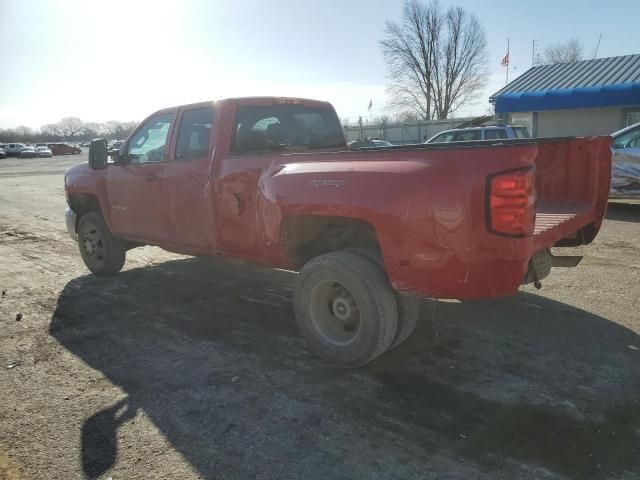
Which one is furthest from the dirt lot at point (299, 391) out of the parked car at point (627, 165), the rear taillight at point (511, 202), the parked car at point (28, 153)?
the parked car at point (28, 153)

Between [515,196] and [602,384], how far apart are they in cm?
147

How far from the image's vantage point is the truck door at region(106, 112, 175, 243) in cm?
505

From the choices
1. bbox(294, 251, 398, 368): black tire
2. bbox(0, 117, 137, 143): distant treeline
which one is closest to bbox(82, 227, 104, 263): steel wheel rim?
bbox(294, 251, 398, 368): black tire

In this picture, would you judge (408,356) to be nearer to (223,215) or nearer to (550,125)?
(223,215)

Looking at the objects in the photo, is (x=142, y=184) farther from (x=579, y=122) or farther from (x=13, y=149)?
(x=13, y=149)

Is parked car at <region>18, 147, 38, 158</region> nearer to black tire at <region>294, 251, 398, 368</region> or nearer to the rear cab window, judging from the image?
the rear cab window

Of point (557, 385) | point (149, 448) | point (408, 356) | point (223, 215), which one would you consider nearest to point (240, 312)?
point (223, 215)

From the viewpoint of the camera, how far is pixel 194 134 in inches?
189

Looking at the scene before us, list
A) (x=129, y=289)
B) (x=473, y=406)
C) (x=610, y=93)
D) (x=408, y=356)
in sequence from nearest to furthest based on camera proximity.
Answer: (x=473, y=406)
(x=408, y=356)
(x=129, y=289)
(x=610, y=93)

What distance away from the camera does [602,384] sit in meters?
3.26

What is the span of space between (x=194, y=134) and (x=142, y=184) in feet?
2.78

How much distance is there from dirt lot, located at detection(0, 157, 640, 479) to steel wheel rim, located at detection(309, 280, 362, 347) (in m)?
0.25

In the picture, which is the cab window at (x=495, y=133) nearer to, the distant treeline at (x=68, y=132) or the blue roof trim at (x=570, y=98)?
the blue roof trim at (x=570, y=98)

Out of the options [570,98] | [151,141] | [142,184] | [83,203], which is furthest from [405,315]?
[570,98]
